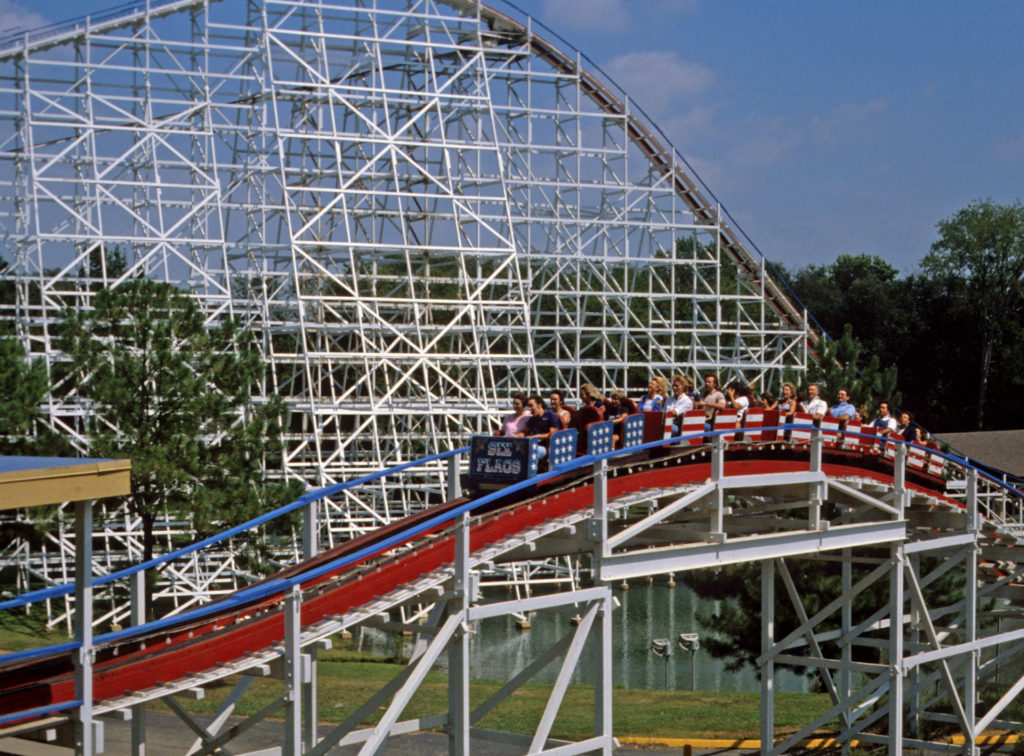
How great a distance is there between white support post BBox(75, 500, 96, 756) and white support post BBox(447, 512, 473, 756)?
10.6 feet

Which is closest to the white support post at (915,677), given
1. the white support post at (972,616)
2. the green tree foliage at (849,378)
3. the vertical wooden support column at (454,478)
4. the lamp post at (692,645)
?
the white support post at (972,616)

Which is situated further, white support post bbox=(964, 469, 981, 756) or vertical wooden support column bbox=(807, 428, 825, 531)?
white support post bbox=(964, 469, 981, 756)

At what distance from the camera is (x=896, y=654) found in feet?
56.0

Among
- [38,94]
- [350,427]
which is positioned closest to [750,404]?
[38,94]

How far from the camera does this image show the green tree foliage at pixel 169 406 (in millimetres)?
23781

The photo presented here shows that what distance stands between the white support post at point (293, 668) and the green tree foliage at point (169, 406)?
12.8 m

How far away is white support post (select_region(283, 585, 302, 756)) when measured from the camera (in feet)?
35.7

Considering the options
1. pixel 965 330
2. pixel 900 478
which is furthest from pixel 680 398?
pixel 965 330

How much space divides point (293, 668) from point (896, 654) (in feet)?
29.2

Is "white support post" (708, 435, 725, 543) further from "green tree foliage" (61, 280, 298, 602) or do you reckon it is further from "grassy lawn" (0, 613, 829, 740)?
"green tree foliage" (61, 280, 298, 602)

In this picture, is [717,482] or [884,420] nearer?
[717,482]

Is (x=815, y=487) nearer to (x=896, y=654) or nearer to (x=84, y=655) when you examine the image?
(x=896, y=654)

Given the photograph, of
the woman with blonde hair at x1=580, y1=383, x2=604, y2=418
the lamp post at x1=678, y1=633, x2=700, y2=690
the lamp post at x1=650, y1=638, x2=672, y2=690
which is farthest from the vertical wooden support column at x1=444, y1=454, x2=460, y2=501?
the lamp post at x1=650, y1=638, x2=672, y2=690

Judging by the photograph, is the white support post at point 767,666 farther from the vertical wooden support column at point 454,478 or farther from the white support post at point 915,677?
the vertical wooden support column at point 454,478
